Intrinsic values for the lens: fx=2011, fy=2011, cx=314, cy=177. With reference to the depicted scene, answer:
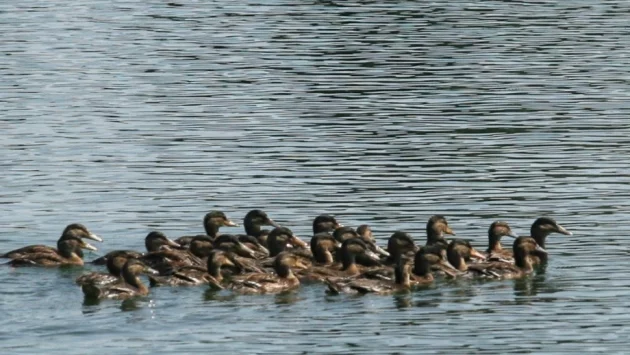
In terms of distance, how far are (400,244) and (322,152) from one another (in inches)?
335

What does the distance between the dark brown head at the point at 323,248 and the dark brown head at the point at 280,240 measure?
50cm

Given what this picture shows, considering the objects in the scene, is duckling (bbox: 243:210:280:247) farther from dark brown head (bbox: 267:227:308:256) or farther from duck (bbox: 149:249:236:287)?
duck (bbox: 149:249:236:287)

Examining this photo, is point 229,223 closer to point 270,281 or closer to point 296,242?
point 296,242

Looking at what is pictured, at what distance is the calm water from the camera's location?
2325 cm

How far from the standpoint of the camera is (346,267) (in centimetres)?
2633

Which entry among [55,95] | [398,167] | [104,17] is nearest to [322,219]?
[398,167]

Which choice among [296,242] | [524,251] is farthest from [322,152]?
[524,251]

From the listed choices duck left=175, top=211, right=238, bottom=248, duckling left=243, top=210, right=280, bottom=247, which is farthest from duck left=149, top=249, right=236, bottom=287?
duckling left=243, top=210, right=280, bottom=247

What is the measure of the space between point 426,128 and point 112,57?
1286cm

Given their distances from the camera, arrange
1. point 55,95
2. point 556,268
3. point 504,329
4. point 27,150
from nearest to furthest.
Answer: point 504,329, point 556,268, point 27,150, point 55,95

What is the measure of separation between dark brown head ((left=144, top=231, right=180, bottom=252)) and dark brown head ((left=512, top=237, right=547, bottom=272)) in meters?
4.55

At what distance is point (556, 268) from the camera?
2684cm

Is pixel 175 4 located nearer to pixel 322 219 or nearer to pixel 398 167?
pixel 398 167

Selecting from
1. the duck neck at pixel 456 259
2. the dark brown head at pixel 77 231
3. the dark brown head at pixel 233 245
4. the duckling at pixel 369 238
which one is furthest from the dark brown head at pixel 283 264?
the dark brown head at pixel 77 231
